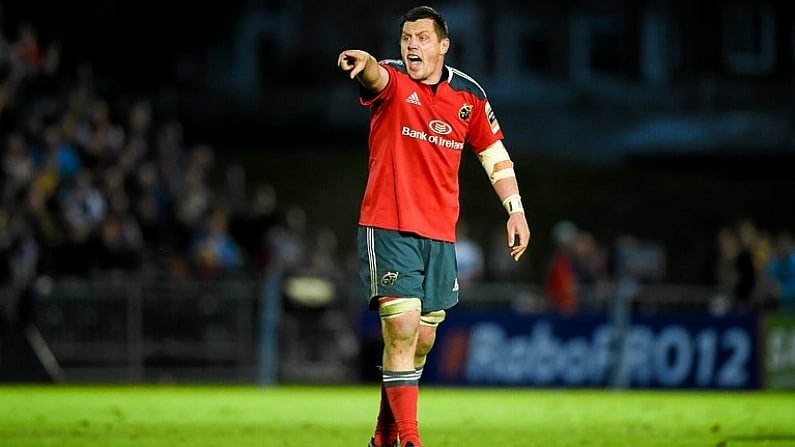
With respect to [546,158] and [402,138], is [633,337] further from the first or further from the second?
[546,158]

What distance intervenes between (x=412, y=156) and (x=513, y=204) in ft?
2.76

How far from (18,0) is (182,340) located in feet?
64.3

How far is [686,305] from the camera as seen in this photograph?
77.4ft

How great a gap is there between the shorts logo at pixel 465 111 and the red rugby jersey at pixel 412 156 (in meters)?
0.03

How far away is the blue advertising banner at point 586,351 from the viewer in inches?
838

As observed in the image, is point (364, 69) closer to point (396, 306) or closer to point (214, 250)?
point (396, 306)

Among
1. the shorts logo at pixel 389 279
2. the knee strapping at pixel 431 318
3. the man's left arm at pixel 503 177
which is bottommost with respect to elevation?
the knee strapping at pixel 431 318

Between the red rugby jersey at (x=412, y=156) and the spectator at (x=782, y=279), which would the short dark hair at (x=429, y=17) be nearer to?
the red rugby jersey at (x=412, y=156)

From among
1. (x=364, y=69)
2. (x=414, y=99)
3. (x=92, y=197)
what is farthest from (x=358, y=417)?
(x=92, y=197)

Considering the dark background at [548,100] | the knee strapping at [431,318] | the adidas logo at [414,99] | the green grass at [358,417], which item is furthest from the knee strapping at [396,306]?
the dark background at [548,100]

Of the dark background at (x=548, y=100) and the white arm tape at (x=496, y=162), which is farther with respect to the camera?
the dark background at (x=548, y=100)

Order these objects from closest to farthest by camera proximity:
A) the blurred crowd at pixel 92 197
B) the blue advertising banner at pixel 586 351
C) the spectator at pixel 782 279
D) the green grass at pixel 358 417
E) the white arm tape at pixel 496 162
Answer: the white arm tape at pixel 496 162
the green grass at pixel 358 417
the blue advertising banner at pixel 586 351
the blurred crowd at pixel 92 197
the spectator at pixel 782 279

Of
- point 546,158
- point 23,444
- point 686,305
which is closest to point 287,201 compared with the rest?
point 546,158

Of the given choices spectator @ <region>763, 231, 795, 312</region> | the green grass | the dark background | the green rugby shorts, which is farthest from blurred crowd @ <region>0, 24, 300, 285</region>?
the dark background
